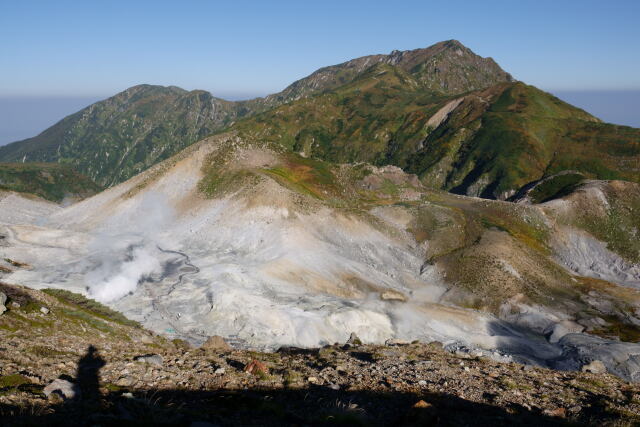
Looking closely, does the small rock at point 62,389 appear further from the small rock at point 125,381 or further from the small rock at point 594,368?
the small rock at point 594,368

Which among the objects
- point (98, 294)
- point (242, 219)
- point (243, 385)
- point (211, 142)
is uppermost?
point (211, 142)

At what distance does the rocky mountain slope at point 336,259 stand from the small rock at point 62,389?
33635 mm

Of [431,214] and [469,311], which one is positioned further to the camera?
[431,214]

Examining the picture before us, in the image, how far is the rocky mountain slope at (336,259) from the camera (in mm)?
60500

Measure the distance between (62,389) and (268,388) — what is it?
31.5 ft

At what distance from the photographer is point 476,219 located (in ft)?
339

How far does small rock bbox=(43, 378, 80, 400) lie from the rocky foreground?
0.12ft

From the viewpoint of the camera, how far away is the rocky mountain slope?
198 feet

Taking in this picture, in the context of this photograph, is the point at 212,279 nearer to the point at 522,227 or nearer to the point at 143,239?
the point at 143,239

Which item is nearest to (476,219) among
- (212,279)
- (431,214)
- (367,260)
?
(431,214)

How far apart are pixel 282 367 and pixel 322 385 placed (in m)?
4.38

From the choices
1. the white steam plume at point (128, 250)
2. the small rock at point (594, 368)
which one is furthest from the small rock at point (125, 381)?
the white steam plume at point (128, 250)

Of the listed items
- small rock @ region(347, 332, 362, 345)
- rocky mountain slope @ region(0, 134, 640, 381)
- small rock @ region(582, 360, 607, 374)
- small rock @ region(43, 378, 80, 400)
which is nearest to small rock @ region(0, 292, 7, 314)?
small rock @ region(43, 378, 80, 400)

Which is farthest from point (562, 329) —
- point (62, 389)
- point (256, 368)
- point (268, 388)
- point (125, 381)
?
point (62, 389)
